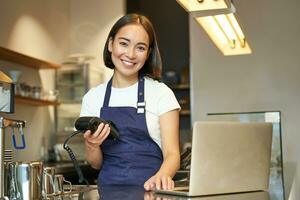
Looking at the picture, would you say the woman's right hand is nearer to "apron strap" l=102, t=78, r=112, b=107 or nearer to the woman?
the woman

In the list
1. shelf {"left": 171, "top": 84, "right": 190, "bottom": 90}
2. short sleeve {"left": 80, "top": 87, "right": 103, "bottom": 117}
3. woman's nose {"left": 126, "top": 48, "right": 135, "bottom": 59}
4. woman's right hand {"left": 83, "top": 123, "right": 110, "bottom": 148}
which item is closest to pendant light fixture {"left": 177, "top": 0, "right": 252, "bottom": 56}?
woman's nose {"left": 126, "top": 48, "right": 135, "bottom": 59}

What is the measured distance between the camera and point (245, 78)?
361 centimetres

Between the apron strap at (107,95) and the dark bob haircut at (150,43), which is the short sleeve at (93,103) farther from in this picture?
the dark bob haircut at (150,43)

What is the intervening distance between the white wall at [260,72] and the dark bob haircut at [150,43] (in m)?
2.07

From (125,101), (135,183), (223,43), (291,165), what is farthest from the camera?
(291,165)

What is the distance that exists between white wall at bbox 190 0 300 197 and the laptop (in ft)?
7.65

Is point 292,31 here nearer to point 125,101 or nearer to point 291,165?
point 291,165

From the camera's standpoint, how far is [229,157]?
3.76 ft

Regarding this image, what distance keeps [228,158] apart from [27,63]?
282 cm

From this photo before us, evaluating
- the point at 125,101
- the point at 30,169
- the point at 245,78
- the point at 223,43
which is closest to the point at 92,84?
the point at 245,78

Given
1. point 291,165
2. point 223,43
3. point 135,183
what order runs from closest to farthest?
point 135,183 < point 223,43 < point 291,165

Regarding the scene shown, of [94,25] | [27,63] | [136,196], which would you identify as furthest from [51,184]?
[94,25]

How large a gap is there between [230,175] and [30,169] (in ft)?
1.66

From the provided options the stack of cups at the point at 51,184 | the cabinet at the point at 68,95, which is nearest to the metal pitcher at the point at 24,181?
the stack of cups at the point at 51,184
